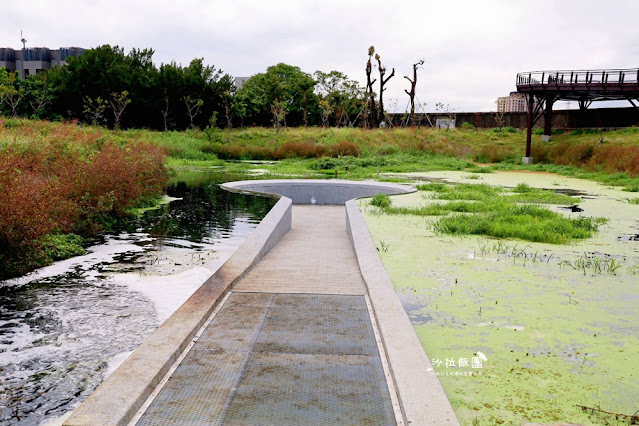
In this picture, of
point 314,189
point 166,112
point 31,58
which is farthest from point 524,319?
point 31,58

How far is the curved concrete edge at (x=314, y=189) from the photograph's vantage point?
50.4ft

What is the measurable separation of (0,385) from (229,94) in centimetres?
3827

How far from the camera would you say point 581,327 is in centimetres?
435

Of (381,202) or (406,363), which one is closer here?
(406,363)

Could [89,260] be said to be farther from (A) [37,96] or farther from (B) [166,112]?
(B) [166,112]

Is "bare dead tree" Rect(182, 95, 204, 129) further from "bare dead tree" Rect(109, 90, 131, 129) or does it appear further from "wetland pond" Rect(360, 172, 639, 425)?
"wetland pond" Rect(360, 172, 639, 425)

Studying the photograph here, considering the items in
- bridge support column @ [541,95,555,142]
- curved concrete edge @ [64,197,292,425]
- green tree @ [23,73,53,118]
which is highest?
green tree @ [23,73,53,118]

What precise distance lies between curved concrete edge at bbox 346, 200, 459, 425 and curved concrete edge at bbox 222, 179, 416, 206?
9.88m

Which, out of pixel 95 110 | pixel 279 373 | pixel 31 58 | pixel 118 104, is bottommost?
pixel 279 373

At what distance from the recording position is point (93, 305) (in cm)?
572

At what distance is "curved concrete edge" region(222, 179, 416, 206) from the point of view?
1535cm

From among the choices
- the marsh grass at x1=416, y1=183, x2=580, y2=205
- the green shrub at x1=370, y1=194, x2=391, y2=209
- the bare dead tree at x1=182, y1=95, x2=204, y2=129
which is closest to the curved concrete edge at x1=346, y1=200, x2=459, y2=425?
the green shrub at x1=370, y1=194, x2=391, y2=209

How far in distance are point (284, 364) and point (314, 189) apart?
12.3 meters

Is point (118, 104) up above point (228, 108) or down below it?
below
